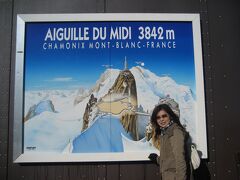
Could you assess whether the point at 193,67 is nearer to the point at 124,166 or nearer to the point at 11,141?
the point at 124,166

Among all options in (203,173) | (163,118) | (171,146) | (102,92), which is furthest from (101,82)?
(203,173)

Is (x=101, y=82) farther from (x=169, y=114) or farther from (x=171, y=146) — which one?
(x=171, y=146)

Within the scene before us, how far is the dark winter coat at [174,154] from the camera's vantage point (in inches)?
112

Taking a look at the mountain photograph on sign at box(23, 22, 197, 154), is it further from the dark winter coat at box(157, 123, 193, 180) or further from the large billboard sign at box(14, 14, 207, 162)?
the dark winter coat at box(157, 123, 193, 180)

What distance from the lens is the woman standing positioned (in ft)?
9.33

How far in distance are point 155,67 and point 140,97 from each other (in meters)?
0.41

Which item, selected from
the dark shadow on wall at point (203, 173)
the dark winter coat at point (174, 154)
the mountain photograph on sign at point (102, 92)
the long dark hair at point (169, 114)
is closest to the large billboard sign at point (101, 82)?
the mountain photograph on sign at point (102, 92)

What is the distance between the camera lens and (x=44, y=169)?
363 centimetres

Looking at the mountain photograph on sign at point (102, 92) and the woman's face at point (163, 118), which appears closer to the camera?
the woman's face at point (163, 118)

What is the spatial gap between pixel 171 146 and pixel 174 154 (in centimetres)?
10

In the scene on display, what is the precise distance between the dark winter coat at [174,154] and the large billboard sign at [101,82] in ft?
1.96

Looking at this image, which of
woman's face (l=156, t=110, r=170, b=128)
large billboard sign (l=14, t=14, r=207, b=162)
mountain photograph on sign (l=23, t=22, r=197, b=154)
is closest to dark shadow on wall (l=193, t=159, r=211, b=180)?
large billboard sign (l=14, t=14, r=207, b=162)

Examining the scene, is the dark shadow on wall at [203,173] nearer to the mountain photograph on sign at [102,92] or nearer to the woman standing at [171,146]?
the mountain photograph on sign at [102,92]

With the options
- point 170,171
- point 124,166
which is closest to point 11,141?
point 124,166
